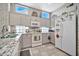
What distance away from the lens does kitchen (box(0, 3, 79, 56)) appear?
8.55ft

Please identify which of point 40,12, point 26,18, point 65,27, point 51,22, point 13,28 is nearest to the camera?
point 65,27

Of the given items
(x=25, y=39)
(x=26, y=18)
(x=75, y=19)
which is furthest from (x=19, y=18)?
(x=75, y=19)

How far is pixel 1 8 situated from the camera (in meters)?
2.42

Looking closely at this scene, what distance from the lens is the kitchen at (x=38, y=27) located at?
2607 mm

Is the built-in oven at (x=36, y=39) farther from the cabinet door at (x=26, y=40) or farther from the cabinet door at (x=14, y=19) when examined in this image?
the cabinet door at (x=14, y=19)

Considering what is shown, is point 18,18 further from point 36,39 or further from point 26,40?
point 36,39

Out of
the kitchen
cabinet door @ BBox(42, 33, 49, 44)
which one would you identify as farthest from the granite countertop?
cabinet door @ BBox(42, 33, 49, 44)

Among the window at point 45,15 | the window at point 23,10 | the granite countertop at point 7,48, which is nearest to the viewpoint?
the granite countertop at point 7,48

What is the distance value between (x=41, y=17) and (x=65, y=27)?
2212mm

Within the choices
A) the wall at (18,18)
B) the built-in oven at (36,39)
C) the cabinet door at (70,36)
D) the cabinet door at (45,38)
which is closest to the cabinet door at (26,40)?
the built-in oven at (36,39)

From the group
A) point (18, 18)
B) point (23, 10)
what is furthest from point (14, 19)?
point (23, 10)

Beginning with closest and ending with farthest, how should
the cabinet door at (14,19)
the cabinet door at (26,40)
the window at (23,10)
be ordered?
the cabinet door at (14,19), the cabinet door at (26,40), the window at (23,10)

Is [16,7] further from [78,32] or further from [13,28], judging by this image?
[78,32]

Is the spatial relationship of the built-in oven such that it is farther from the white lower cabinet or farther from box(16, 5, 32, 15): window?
box(16, 5, 32, 15): window
